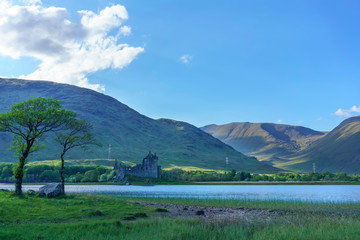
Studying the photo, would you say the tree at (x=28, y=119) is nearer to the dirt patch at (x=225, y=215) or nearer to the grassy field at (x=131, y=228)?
the grassy field at (x=131, y=228)

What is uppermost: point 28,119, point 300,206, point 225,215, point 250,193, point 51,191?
point 28,119

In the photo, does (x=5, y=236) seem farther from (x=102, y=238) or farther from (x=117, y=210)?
(x=117, y=210)

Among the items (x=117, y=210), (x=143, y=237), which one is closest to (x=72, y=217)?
(x=117, y=210)

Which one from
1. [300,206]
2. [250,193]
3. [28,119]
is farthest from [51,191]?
[250,193]

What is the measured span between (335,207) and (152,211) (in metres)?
27.6

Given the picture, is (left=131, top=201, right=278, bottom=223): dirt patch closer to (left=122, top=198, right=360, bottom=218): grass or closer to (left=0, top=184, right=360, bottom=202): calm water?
(left=122, top=198, right=360, bottom=218): grass

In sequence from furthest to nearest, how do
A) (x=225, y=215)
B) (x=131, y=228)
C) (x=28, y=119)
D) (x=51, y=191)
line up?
(x=28, y=119)
(x=51, y=191)
(x=225, y=215)
(x=131, y=228)

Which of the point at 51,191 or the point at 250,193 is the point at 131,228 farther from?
the point at 250,193

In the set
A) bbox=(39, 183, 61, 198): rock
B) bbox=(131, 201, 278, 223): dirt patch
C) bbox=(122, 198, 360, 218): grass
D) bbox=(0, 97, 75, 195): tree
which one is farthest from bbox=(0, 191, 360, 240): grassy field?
bbox=(0, 97, 75, 195): tree

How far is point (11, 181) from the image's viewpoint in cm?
19012

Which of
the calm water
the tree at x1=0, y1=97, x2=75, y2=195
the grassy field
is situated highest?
the tree at x1=0, y1=97, x2=75, y2=195

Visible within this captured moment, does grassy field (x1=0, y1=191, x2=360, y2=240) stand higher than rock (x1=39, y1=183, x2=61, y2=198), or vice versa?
rock (x1=39, y1=183, x2=61, y2=198)

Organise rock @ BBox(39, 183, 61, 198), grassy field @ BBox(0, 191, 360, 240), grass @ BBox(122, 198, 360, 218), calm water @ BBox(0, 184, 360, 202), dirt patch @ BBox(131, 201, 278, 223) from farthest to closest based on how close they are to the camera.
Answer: calm water @ BBox(0, 184, 360, 202) < rock @ BBox(39, 183, 61, 198) < grass @ BBox(122, 198, 360, 218) < dirt patch @ BBox(131, 201, 278, 223) < grassy field @ BBox(0, 191, 360, 240)

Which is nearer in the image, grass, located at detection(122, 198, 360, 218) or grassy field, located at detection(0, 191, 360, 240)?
grassy field, located at detection(0, 191, 360, 240)
